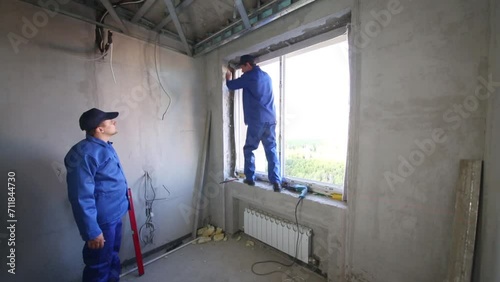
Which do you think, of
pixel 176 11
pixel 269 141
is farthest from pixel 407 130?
pixel 176 11

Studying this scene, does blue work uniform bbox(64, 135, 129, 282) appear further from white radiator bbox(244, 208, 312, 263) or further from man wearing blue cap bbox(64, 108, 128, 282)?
white radiator bbox(244, 208, 312, 263)

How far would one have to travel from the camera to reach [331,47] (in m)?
1.87

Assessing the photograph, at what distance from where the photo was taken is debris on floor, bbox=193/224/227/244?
2502 mm

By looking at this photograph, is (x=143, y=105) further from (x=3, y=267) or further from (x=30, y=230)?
(x=3, y=267)

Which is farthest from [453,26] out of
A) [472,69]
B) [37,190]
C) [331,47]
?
[37,190]

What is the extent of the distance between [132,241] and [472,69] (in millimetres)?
3240

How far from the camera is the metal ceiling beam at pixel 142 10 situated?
1.81 metres

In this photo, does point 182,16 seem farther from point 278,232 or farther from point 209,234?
point 209,234

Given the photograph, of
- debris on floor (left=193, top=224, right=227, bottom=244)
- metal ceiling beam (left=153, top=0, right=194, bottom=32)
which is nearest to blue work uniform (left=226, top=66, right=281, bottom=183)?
metal ceiling beam (left=153, top=0, right=194, bottom=32)

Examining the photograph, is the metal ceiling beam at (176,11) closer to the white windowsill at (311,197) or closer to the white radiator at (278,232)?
the white windowsill at (311,197)

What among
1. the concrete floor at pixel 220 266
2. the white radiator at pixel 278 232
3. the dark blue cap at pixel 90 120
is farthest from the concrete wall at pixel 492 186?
the dark blue cap at pixel 90 120

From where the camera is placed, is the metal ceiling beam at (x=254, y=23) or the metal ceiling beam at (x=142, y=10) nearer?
the metal ceiling beam at (x=254, y=23)

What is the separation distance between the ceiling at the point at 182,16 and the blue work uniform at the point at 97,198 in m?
1.32

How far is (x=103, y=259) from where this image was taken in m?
1.46
